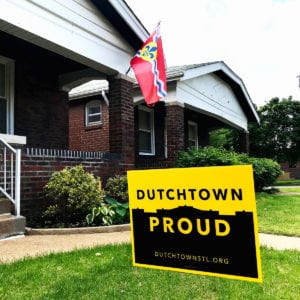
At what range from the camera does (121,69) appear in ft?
29.5

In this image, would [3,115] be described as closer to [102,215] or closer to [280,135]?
[102,215]

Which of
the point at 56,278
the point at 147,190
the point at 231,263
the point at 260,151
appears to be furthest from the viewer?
the point at 260,151

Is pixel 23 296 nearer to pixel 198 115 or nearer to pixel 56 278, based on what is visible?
pixel 56 278

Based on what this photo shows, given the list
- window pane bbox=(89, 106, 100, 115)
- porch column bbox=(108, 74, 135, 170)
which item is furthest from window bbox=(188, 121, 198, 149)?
porch column bbox=(108, 74, 135, 170)

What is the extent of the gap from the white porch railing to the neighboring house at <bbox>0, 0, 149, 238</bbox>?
3cm

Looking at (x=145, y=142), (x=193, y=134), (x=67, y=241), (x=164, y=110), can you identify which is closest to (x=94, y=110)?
(x=145, y=142)

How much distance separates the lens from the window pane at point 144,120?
1351 centimetres

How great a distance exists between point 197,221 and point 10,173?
4.54 metres

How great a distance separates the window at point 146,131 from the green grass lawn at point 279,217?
14.0 ft

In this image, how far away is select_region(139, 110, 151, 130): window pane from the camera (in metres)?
13.5

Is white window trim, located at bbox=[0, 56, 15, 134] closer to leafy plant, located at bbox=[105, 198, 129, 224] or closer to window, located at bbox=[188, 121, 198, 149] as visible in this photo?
leafy plant, located at bbox=[105, 198, 129, 224]

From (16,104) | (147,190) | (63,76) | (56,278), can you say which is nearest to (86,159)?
(16,104)

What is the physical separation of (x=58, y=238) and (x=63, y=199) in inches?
43.5

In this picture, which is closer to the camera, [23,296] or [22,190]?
[23,296]
